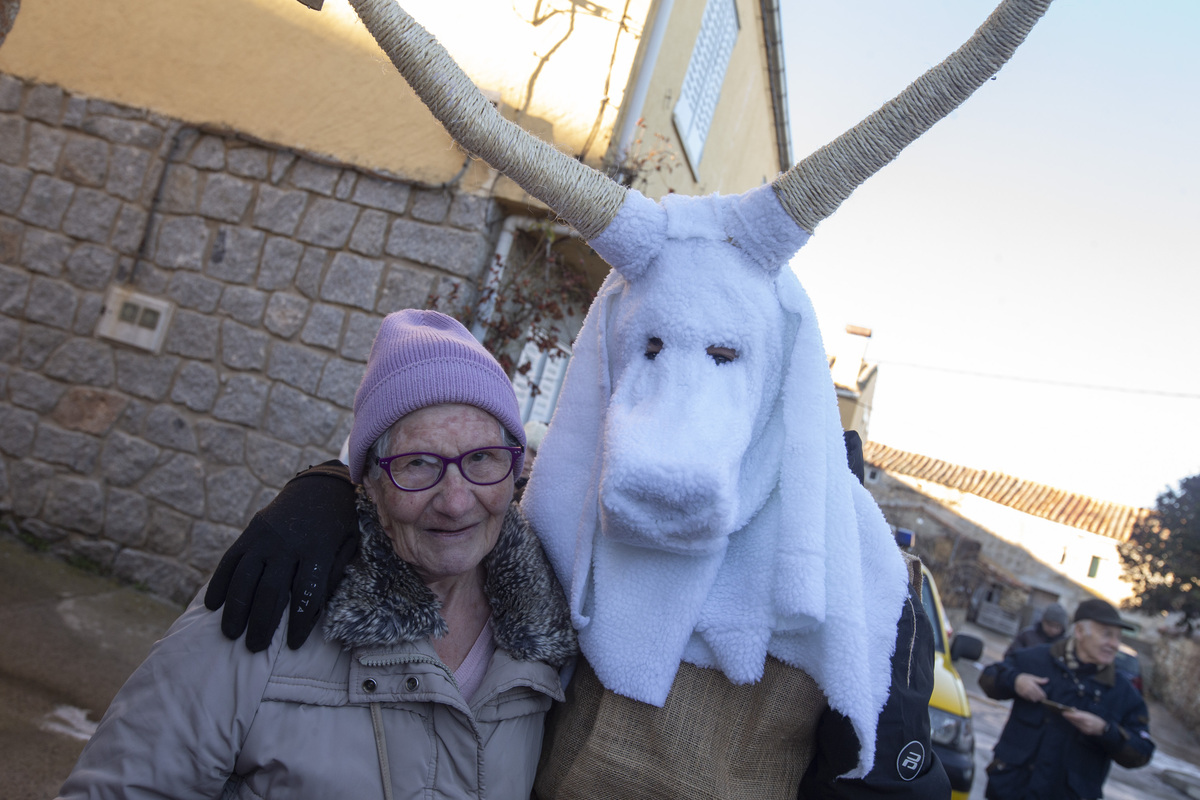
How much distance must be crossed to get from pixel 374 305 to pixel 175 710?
379 cm

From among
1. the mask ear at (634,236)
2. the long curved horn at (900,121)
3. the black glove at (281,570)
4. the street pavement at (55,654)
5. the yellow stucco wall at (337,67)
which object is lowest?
the street pavement at (55,654)

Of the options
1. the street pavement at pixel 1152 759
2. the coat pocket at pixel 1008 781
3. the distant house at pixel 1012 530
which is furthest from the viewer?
the distant house at pixel 1012 530

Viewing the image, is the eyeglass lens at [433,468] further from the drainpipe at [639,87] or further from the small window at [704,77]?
the small window at [704,77]

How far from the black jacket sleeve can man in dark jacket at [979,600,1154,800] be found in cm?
361

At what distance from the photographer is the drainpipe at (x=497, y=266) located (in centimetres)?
483

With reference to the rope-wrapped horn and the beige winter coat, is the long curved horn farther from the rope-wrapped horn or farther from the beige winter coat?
the beige winter coat

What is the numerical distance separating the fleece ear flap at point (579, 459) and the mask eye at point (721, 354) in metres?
0.21

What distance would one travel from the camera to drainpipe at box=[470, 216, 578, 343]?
483 cm

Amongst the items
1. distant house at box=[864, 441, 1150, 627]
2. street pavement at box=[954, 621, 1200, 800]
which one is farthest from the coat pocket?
distant house at box=[864, 441, 1150, 627]

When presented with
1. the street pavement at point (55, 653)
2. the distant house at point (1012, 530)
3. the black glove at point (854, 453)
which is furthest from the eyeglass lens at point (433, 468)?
the distant house at point (1012, 530)

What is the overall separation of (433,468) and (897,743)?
91 cm

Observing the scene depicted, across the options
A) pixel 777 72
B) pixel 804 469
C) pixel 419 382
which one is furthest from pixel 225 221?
pixel 777 72

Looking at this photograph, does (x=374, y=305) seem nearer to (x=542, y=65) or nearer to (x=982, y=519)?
(x=542, y=65)

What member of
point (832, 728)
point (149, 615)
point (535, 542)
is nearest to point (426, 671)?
point (535, 542)
